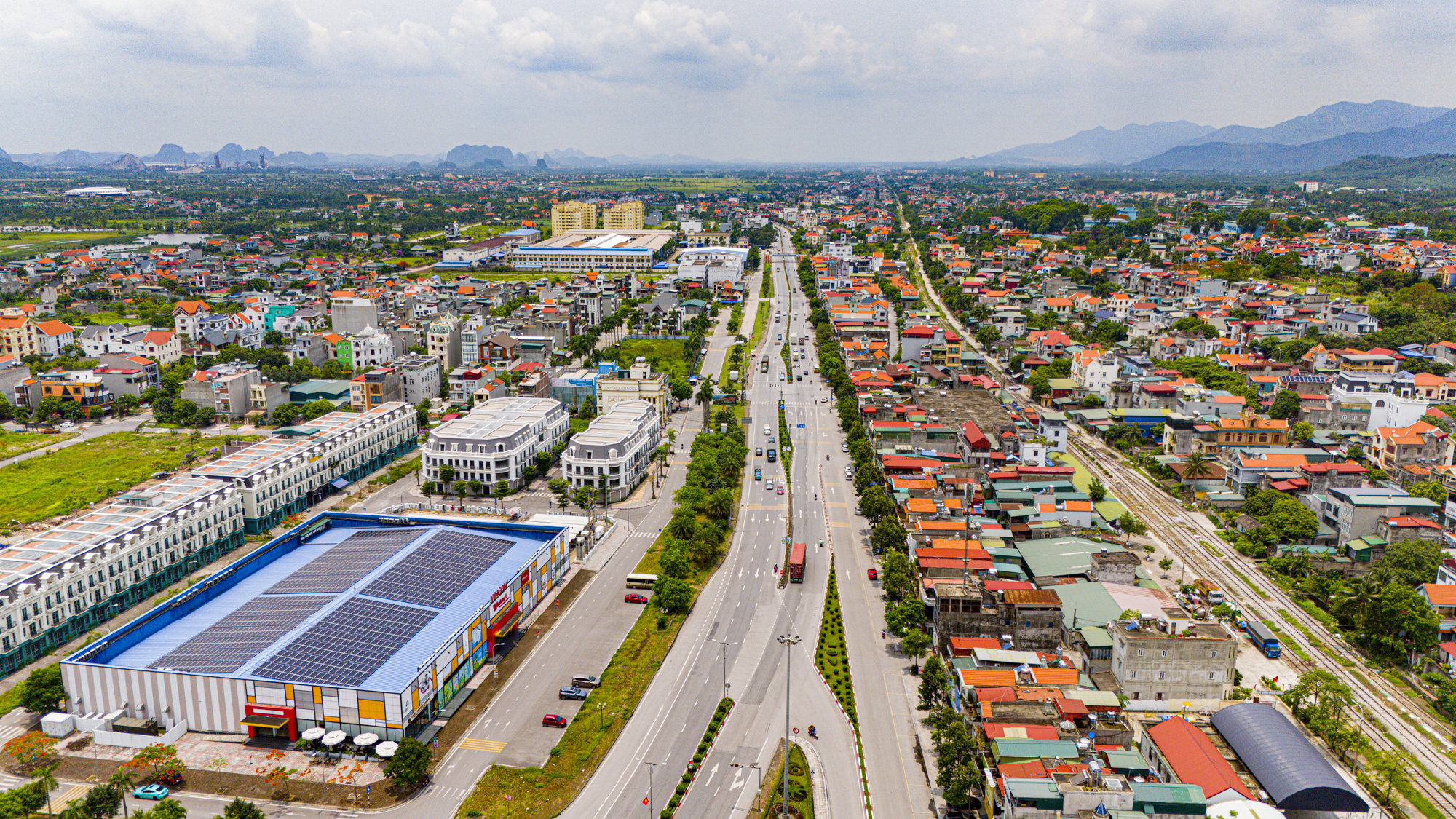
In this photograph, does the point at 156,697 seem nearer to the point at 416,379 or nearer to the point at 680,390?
the point at 416,379

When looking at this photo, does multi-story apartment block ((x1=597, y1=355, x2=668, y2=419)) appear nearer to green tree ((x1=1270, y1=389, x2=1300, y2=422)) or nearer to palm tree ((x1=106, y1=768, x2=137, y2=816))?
palm tree ((x1=106, y1=768, x2=137, y2=816))

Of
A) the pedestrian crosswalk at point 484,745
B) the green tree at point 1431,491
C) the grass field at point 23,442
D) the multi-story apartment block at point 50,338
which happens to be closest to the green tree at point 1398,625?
the green tree at point 1431,491

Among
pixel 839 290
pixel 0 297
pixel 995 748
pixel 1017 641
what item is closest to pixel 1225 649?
pixel 1017 641

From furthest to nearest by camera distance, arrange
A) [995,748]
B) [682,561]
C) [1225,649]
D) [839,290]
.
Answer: [839,290], [682,561], [1225,649], [995,748]

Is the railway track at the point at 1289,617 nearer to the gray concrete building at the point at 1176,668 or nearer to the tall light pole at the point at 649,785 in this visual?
the gray concrete building at the point at 1176,668

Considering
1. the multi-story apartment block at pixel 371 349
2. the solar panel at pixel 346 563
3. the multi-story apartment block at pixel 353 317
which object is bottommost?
the solar panel at pixel 346 563

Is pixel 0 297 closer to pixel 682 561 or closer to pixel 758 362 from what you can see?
pixel 758 362

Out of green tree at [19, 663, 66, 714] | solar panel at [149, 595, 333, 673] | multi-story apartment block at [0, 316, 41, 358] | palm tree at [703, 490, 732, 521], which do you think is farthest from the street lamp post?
multi-story apartment block at [0, 316, 41, 358]
